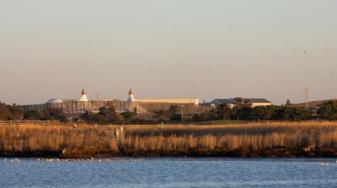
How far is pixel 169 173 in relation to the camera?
4006 centimetres

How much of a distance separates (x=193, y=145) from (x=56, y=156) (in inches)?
291

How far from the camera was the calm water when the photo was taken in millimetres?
35406

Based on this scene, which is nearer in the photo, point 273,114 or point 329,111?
point 329,111

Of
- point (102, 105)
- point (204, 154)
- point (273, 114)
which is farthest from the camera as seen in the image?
point (102, 105)

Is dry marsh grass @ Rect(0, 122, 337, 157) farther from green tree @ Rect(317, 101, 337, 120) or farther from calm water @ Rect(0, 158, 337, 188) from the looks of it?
green tree @ Rect(317, 101, 337, 120)

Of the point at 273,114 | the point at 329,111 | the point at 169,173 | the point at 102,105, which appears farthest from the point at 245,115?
the point at 169,173

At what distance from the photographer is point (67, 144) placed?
173 feet

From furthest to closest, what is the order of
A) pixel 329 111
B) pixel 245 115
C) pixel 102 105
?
1. pixel 102 105
2. pixel 245 115
3. pixel 329 111

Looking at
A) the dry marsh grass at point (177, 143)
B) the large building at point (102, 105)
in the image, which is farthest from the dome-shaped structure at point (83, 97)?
the dry marsh grass at point (177, 143)

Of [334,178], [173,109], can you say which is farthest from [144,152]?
[173,109]

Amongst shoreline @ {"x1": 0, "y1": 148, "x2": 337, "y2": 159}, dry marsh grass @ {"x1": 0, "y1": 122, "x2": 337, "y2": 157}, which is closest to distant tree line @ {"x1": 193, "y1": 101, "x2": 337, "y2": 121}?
dry marsh grass @ {"x1": 0, "y1": 122, "x2": 337, "y2": 157}

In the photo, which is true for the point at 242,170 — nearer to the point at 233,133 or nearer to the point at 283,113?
the point at 233,133

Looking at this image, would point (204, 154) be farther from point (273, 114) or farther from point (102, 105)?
point (102, 105)

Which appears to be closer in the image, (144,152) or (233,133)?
(144,152)
